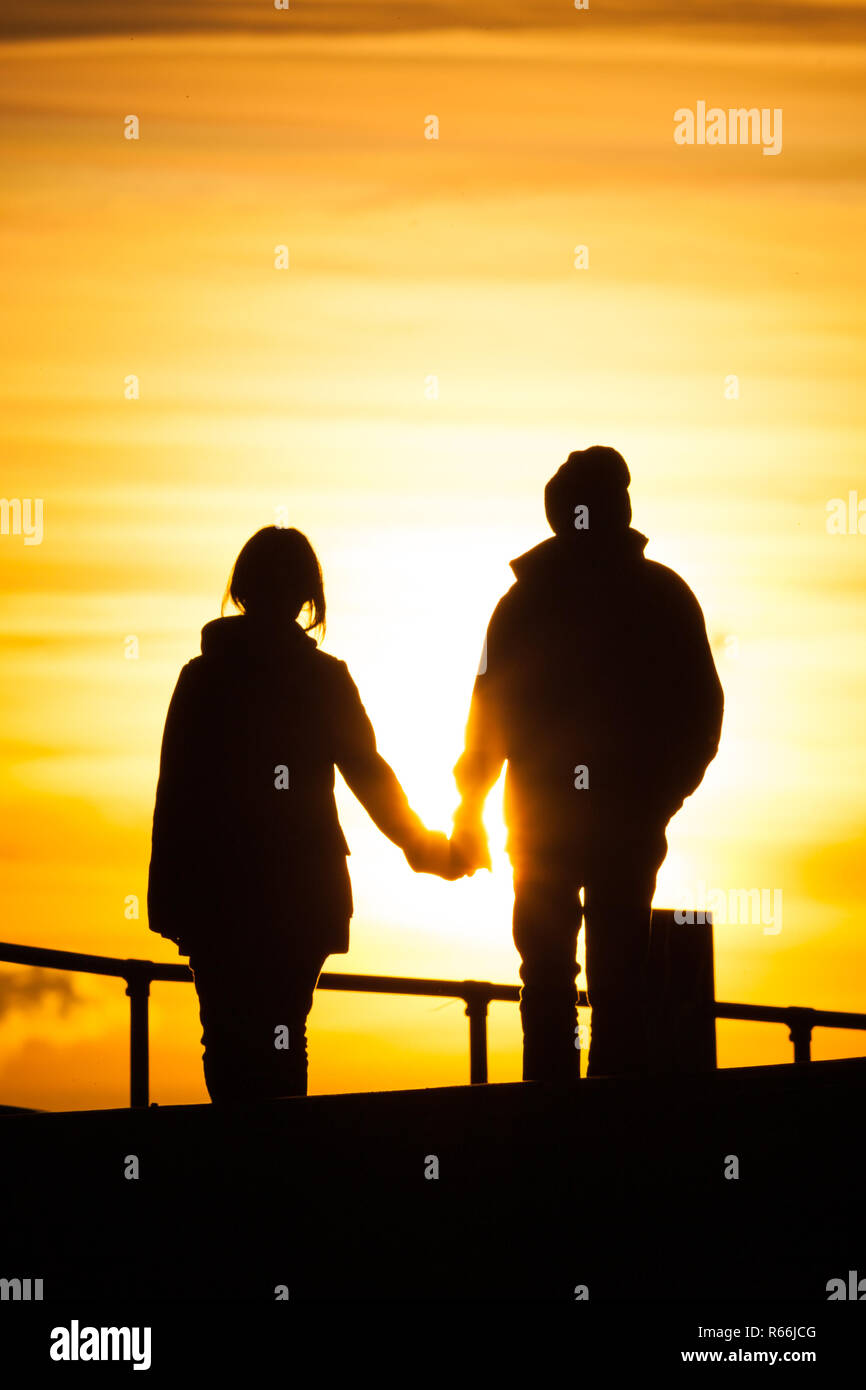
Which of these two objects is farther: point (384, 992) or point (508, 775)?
point (384, 992)

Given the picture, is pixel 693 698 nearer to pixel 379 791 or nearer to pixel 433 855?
pixel 379 791

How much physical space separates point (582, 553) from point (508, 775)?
70 centimetres

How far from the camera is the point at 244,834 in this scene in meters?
6.26

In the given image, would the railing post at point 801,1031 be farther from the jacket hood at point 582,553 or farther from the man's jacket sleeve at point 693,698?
the jacket hood at point 582,553

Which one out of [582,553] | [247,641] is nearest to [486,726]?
[582,553]

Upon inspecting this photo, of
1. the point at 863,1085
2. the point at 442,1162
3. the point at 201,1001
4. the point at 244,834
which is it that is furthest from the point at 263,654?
the point at 863,1085

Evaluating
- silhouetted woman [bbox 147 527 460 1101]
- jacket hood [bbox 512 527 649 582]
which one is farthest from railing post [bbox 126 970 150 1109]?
jacket hood [bbox 512 527 649 582]

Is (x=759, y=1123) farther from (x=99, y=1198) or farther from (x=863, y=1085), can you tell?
(x=99, y=1198)

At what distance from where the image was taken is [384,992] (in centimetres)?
904

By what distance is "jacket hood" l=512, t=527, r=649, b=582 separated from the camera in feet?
22.1

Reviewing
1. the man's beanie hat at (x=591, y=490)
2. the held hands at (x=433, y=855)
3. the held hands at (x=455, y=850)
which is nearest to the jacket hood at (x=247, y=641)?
the man's beanie hat at (x=591, y=490)

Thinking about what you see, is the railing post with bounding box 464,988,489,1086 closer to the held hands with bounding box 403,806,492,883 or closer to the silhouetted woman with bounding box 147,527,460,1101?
the held hands with bounding box 403,806,492,883
